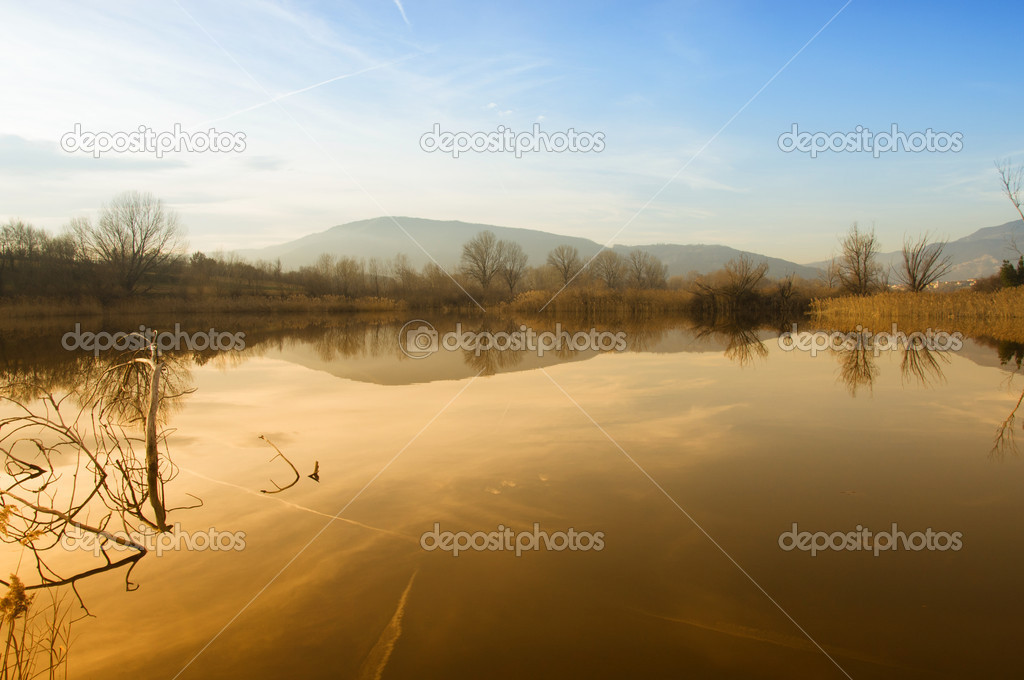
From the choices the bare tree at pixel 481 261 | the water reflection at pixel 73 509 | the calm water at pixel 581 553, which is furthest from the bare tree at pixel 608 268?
the water reflection at pixel 73 509

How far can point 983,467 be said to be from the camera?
4691 millimetres

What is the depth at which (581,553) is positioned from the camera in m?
3.36

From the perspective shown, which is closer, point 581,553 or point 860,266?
point 581,553

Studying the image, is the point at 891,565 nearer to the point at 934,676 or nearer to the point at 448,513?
the point at 934,676

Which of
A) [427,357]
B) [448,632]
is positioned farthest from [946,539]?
[427,357]

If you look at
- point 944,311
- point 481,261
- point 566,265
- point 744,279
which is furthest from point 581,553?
point 566,265

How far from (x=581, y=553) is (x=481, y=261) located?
2194 inches

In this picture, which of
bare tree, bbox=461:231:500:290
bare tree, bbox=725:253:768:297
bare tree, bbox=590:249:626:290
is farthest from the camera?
bare tree, bbox=590:249:626:290

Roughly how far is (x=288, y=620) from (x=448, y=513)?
56.0 inches

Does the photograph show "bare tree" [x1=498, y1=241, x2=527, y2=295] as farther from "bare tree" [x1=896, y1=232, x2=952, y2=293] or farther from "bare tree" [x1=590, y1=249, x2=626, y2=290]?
"bare tree" [x1=896, y1=232, x2=952, y2=293]

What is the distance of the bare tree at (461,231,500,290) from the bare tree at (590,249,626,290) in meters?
12.4

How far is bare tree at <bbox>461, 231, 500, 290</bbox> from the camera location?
57906mm

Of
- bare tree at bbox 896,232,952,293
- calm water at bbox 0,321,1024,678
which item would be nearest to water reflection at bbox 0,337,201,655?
calm water at bbox 0,321,1024,678

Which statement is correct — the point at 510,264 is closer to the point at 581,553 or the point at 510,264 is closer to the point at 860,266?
the point at 860,266
